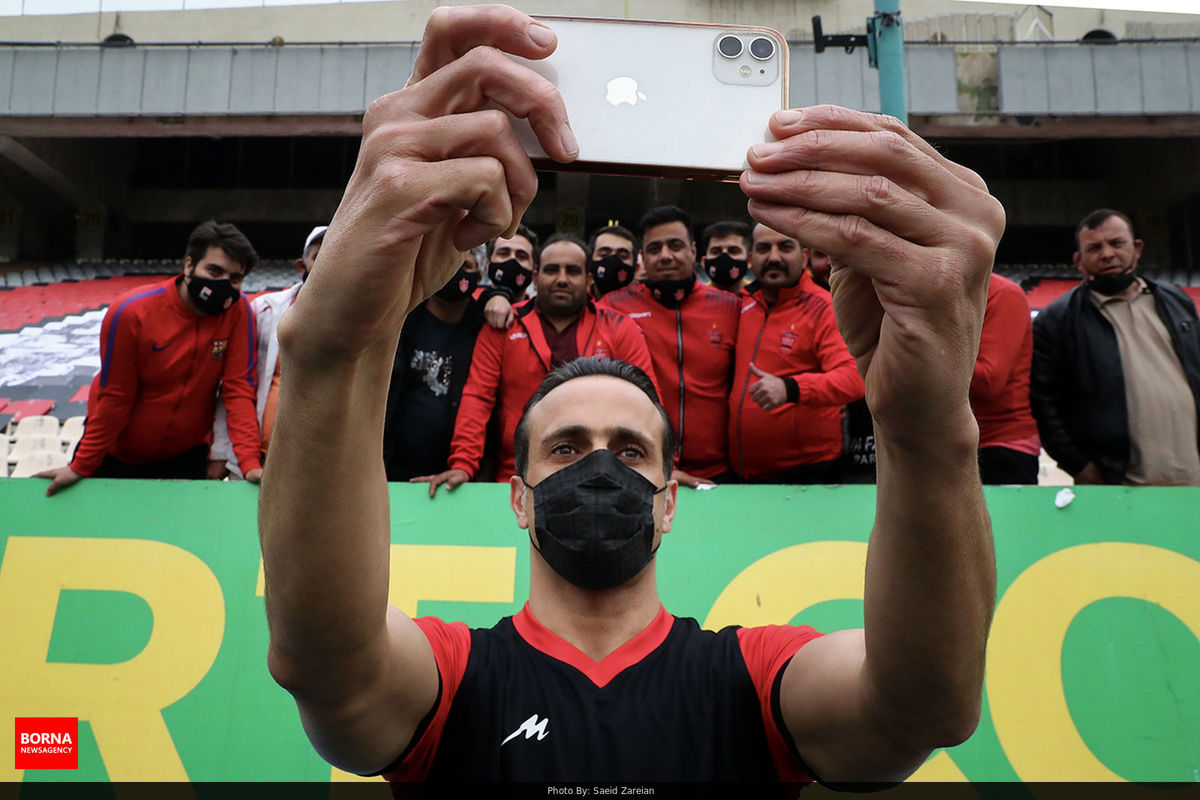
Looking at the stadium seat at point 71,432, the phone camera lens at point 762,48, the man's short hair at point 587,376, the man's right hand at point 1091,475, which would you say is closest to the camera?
the phone camera lens at point 762,48

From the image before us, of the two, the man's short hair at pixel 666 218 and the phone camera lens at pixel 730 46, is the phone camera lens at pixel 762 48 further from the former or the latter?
the man's short hair at pixel 666 218

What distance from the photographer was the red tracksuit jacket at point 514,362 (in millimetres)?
4117

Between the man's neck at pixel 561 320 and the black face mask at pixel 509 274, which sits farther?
the black face mask at pixel 509 274

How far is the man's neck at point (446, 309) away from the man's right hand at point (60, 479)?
1815 mm

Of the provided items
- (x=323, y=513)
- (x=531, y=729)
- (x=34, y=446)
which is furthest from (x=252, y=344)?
(x=34, y=446)

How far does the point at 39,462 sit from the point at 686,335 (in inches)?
278

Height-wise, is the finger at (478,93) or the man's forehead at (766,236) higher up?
the man's forehead at (766,236)

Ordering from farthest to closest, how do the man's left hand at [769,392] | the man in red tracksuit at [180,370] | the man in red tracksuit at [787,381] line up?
the man in red tracksuit at [180,370], the man in red tracksuit at [787,381], the man's left hand at [769,392]

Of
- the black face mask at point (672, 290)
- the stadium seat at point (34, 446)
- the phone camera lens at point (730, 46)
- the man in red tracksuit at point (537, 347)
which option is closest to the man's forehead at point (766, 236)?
the black face mask at point (672, 290)

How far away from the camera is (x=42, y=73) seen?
18.8 meters

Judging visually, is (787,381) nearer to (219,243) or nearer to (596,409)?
(596,409)

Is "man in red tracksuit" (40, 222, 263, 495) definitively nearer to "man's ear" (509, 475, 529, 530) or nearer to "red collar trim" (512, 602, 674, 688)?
"man's ear" (509, 475, 529, 530)

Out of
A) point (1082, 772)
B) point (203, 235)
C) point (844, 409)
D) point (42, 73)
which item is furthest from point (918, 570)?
point (42, 73)

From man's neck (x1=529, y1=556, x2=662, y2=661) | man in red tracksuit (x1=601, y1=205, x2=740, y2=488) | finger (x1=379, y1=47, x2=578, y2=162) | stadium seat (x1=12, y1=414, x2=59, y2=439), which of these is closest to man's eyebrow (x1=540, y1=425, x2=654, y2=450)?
man's neck (x1=529, y1=556, x2=662, y2=661)
